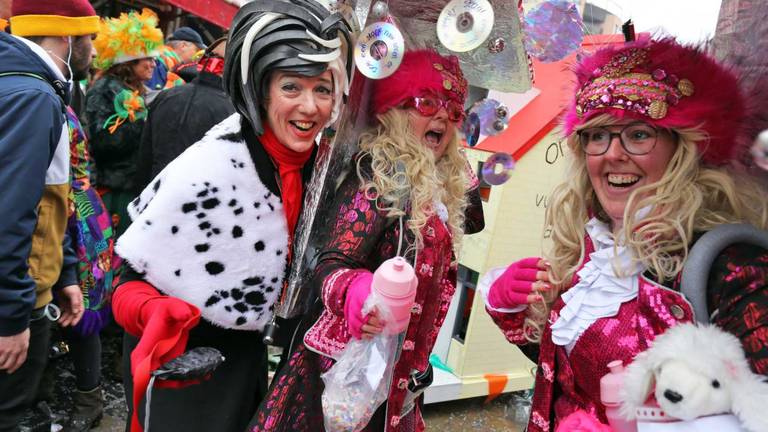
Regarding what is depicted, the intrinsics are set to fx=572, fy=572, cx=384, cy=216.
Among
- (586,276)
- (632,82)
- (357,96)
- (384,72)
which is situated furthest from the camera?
(357,96)

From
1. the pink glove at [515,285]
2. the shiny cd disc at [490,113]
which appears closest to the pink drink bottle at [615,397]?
the pink glove at [515,285]

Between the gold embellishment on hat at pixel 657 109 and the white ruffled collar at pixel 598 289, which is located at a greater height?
the gold embellishment on hat at pixel 657 109

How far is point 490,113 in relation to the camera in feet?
8.33

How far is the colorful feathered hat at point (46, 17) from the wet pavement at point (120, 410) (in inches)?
81.3

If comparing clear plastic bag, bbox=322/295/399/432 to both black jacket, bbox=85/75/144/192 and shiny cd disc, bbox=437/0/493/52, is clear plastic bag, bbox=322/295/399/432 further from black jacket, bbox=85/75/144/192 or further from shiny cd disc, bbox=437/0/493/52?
black jacket, bbox=85/75/144/192

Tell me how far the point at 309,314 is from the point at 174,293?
0.46 m

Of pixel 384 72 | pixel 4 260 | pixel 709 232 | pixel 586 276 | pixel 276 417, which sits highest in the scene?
pixel 384 72

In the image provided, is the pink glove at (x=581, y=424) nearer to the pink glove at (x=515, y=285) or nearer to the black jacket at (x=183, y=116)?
the pink glove at (x=515, y=285)

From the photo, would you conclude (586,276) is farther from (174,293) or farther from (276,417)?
(174,293)

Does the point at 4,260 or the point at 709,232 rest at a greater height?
the point at 709,232

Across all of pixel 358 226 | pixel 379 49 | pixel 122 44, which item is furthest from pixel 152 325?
pixel 122 44

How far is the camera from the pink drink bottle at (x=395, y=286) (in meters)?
1.52

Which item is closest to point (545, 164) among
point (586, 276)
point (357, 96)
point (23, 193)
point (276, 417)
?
point (357, 96)

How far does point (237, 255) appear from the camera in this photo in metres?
1.87
